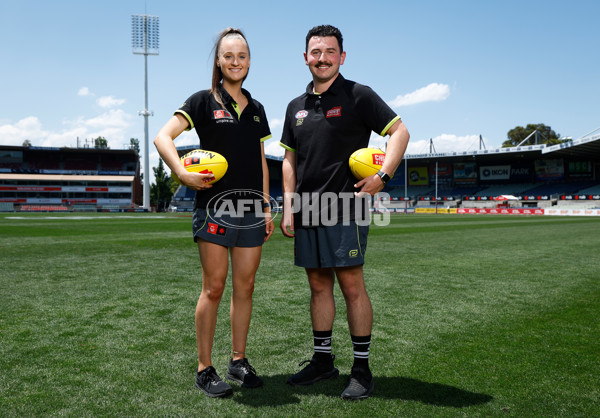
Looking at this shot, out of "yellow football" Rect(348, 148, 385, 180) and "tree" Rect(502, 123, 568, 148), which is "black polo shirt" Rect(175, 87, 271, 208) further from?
"tree" Rect(502, 123, 568, 148)

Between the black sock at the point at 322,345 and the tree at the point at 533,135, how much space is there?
83.2 meters

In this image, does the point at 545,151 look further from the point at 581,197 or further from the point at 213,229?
the point at 213,229

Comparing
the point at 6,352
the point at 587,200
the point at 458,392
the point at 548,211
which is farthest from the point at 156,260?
the point at 587,200

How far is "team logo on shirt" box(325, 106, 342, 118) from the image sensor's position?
2908 millimetres

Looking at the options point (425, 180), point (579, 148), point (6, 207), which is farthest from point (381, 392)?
point (425, 180)

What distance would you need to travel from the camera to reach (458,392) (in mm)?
2719

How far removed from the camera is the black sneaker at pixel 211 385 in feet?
8.80

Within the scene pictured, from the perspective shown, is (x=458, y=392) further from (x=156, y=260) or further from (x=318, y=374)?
(x=156, y=260)

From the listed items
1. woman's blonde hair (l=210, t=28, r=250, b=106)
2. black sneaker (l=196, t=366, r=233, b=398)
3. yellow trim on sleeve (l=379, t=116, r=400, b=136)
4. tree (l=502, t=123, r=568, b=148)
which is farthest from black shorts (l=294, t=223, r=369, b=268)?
tree (l=502, t=123, r=568, b=148)

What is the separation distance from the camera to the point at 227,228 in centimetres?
284

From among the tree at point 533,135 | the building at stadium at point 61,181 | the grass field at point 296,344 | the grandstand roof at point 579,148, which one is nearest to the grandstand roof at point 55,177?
the building at stadium at point 61,181

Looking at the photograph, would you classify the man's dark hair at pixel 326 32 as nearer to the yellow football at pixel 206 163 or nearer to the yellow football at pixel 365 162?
the yellow football at pixel 365 162

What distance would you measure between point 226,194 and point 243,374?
1.19 m

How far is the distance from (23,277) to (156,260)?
240 centimetres
